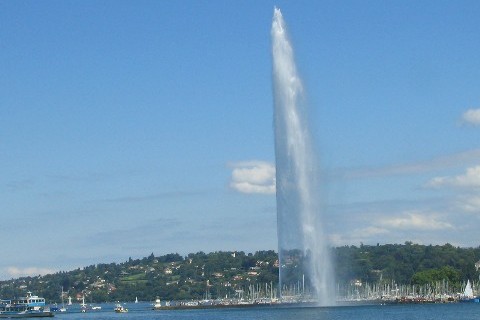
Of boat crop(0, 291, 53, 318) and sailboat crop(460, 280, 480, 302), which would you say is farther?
sailboat crop(460, 280, 480, 302)

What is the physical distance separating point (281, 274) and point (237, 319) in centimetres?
1327

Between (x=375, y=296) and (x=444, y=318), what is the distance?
3056 inches

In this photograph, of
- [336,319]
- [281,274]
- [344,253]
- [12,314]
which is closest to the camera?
[336,319]

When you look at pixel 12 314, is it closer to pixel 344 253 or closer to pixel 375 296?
pixel 344 253

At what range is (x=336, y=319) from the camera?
8219 centimetres

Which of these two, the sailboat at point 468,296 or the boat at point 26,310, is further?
the sailboat at point 468,296

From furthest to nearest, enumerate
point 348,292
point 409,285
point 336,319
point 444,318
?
point 409,285
point 348,292
point 444,318
point 336,319

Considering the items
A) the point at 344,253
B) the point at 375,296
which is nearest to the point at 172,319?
the point at 344,253

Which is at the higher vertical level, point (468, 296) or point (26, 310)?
point (26, 310)

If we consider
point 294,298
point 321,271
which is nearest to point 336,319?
point 321,271

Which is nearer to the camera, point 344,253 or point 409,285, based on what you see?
point 344,253

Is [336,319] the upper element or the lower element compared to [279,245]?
lower

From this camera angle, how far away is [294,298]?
112m

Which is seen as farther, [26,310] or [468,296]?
[468,296]
